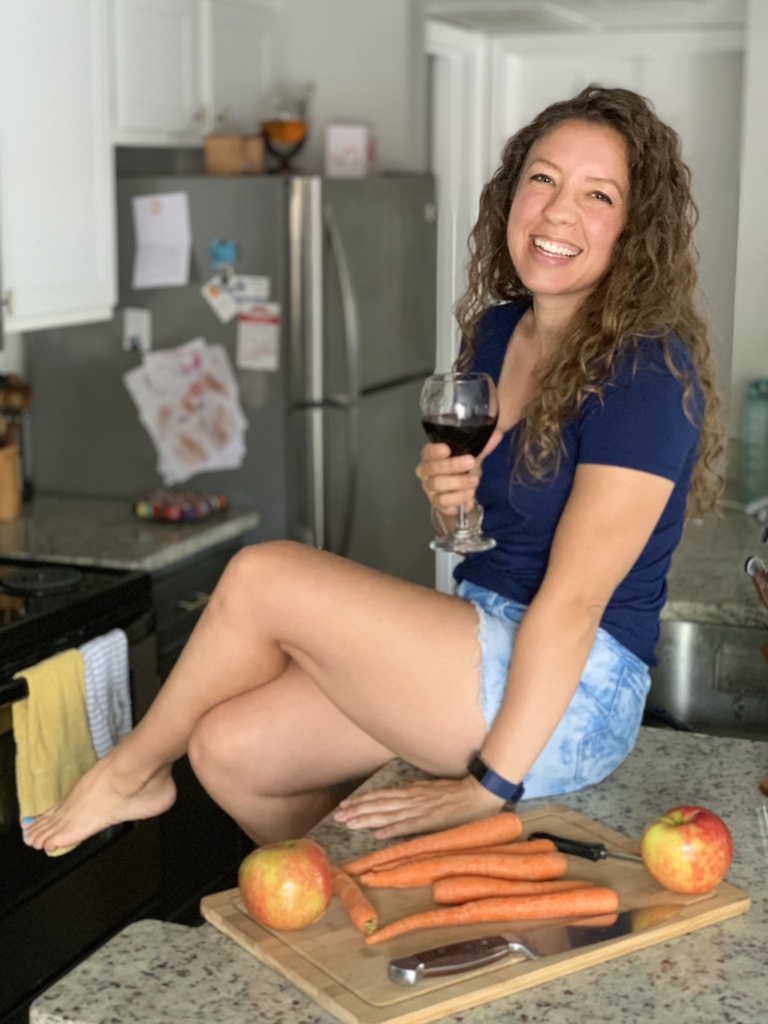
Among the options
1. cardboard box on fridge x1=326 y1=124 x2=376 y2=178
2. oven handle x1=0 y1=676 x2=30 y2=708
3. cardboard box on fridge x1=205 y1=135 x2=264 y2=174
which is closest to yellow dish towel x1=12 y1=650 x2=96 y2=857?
oven handle x1=0 y1=676 x2=30 y2=708

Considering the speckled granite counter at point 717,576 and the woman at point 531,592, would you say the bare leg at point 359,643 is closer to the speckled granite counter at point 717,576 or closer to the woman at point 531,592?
the woman at point 531,592

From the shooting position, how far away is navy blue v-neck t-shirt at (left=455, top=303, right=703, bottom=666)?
1328 mm

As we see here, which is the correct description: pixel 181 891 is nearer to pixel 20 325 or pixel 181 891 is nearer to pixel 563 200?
pixel 20 325

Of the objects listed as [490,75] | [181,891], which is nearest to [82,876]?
[181,891]

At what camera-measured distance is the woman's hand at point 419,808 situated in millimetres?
1284

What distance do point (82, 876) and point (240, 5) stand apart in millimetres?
2534

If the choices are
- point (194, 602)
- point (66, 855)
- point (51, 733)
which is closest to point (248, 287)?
point (194, 602)

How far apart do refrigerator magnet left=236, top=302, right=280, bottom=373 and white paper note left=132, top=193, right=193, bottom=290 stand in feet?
0.64

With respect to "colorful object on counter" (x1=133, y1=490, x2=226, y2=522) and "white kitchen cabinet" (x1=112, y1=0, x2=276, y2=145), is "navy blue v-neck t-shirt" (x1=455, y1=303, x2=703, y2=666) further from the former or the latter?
"white kitchen cabinet" (x1=112, y1=0, x2=276, y2=145)

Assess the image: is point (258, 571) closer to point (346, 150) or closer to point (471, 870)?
point (471, 870)

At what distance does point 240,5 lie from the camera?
11.9 feet

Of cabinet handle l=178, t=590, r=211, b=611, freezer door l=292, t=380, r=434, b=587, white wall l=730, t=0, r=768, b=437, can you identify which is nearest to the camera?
white wall l=730, t=0, r=768, b=437

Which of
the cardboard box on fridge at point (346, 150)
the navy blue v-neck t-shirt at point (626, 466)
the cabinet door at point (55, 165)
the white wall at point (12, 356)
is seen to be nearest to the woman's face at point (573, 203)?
the navy blue v-neck t-shirt at point (626, 466)

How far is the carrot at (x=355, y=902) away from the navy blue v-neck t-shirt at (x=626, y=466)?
48 centimetres
